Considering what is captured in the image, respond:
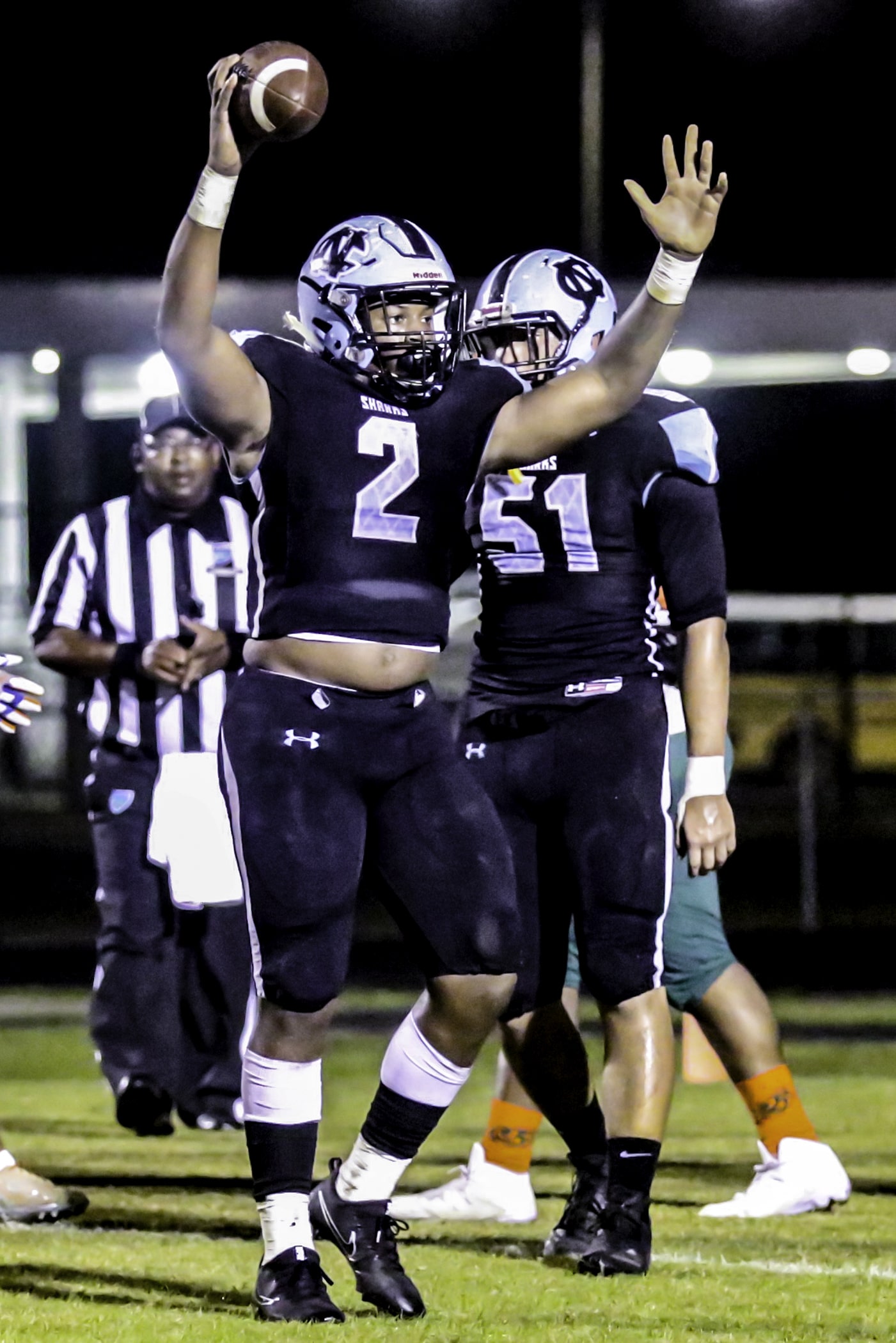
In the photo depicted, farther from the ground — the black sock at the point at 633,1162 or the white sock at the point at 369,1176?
the white sock at the point at 369,1176

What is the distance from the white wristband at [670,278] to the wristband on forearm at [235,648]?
2.66 metres

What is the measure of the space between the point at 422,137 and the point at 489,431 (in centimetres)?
1669

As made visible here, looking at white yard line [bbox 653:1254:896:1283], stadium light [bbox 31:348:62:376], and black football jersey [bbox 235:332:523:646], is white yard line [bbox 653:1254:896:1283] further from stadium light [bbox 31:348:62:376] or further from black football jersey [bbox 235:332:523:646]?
stadium light [bbox 31:348:62:376]

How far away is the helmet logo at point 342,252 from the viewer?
367 centimetres

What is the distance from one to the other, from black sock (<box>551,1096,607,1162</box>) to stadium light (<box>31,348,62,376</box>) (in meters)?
13.6

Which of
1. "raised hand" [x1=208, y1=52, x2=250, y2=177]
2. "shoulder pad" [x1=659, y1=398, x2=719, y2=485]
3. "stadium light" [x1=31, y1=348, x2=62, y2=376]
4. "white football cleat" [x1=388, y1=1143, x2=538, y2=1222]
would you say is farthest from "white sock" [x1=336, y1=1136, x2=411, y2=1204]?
"stadium light" [x1=31, y1=348, x2=62, y2=376]

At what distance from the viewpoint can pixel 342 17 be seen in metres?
19.0

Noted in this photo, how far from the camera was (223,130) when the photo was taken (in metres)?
3.33

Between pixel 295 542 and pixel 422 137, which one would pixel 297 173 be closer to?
pixel 422 137

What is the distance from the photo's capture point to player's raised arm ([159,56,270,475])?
330 centimetres

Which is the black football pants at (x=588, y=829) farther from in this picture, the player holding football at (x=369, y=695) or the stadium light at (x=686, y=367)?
the stadium light at (x=686, y=367)

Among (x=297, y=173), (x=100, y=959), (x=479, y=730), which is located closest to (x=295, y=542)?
(x=479, y=730)

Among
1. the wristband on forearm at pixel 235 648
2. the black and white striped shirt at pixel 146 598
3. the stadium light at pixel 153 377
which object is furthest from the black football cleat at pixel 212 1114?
the stadium light at pixel 153 377

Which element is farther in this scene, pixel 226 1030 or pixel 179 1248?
pixel 226 1030
